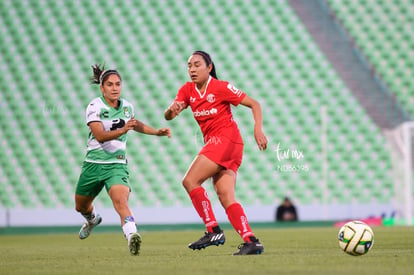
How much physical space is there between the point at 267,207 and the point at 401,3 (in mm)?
7337

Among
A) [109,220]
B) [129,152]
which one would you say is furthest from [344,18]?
[109,220]

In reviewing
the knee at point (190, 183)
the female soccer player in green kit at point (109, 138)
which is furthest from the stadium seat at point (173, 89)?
the knee at point (190, 183)

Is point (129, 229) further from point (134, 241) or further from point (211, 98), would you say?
point (211, 98)

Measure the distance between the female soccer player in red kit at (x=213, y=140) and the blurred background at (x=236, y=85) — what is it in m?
9.45

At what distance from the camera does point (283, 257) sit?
6414 millimetres

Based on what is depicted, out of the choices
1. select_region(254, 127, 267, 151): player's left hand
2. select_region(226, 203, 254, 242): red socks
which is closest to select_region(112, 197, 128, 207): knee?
select_region(226, 203, 254, 242): red socks

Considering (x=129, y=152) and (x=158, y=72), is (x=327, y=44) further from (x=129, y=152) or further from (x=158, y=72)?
(x=129, y=152)

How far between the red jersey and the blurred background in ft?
31.1

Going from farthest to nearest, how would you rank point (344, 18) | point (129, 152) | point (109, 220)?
point (344, 18), point (129, 152), point (109, 220)

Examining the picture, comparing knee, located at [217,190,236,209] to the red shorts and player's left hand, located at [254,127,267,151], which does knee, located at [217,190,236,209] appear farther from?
player's left hand, located at [254,127,267,151]

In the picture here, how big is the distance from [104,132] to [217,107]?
1.10 metres

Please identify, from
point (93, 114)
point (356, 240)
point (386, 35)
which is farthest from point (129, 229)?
point (386, 35)

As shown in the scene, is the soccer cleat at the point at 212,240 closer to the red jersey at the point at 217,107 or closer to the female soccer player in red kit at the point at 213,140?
the female soccer player in red kit at the point at 213,140

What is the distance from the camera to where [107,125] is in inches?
297
